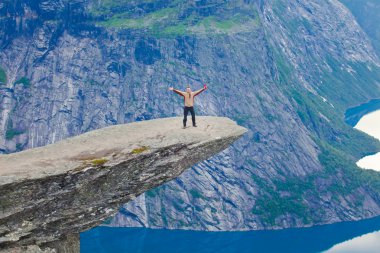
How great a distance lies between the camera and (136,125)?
58.6 meters

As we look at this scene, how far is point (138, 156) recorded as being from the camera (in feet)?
162

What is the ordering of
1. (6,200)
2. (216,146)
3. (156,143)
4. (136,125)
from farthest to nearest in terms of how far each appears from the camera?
(136,125) → (216,146) → (156,143) → (6,200)

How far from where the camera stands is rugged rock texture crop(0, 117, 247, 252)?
44.7 meters

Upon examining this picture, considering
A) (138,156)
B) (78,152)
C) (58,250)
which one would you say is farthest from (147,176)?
(58,250)

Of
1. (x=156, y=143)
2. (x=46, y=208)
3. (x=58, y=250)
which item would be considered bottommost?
Result: (x=58, y=250)

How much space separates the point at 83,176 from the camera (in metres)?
46.9

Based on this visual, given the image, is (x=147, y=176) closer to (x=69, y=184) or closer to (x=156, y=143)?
(x=156, y=143)

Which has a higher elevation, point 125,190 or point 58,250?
point 125,190

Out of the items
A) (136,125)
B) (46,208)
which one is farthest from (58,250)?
(136,125)

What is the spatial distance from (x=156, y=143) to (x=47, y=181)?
9.68 metres

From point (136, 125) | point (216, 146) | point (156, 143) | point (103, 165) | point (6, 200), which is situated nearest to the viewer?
point (6, 200)

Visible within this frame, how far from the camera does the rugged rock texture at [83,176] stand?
147 feet

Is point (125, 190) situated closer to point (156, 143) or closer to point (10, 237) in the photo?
point (156, 143)

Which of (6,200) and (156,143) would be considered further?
(156,143)
